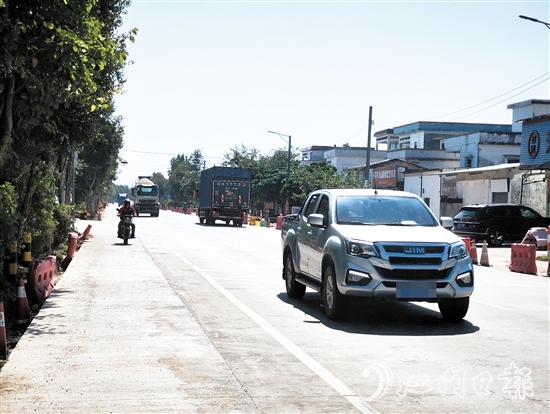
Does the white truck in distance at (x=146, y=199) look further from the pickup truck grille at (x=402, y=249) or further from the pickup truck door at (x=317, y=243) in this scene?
the pickup truck grille at (x=402, y=249)

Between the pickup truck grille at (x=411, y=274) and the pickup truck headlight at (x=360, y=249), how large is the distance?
0.69ft

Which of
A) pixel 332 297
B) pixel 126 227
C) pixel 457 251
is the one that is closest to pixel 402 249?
pixel 457 251

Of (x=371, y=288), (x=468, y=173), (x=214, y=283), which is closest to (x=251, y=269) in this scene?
(x=214, y=283)

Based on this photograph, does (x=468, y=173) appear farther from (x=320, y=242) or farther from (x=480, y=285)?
(x=320, y=242)

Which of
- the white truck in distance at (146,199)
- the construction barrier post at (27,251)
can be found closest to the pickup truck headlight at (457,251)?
the construction barrier post at (27,251)

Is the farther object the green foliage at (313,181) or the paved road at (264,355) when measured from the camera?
the green foliage at (313,181)

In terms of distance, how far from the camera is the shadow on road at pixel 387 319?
10.0 meters

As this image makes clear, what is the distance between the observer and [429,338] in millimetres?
9461

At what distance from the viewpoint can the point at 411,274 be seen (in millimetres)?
10141

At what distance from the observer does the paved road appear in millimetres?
6371

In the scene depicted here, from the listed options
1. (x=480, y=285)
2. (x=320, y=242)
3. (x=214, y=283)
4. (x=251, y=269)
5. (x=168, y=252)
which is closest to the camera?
(x=320, y=242)

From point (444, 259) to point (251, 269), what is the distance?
901cm

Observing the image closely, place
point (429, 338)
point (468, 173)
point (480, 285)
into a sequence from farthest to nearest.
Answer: point (468, 173), point (480, 285), point (429, 338)

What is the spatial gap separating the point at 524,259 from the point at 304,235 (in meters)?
10.5
